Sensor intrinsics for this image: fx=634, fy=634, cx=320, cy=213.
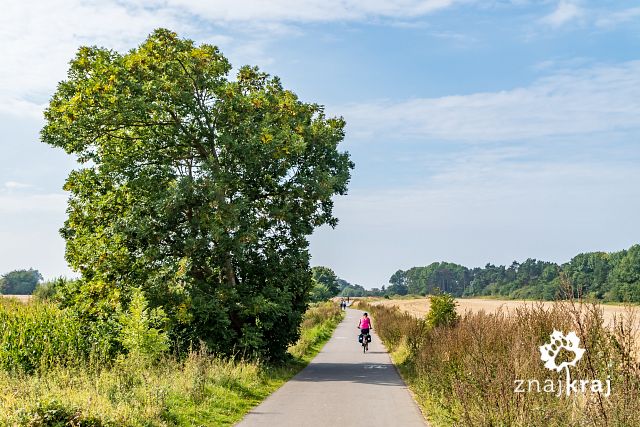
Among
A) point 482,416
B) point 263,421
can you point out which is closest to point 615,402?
point 482,416

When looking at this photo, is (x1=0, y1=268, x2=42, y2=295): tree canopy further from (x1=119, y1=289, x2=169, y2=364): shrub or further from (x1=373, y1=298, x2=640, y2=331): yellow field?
(x1=119, y1=289, x2=169, y2=364): shrub

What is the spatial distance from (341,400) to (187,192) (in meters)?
8.85

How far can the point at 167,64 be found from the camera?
21328 mm

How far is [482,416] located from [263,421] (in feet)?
15.4

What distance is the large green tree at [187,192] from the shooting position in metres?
20.9

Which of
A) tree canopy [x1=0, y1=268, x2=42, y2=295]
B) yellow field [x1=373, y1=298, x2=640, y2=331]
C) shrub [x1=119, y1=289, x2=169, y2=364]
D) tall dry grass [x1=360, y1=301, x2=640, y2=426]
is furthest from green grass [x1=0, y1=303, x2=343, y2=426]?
tree canopy [x1=0, y1=268, x2=42, y2=295]

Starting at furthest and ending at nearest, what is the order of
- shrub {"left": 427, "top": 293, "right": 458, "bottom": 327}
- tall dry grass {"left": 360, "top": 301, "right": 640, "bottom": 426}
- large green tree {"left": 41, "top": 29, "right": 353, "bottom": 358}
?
1. shrub {"left": 427, "top": 293, "right": 458, "bottom": 327}
2. large green tree {"left": 41, "top": 29, "right": 353, "bottom": 358}
3. tall dry grass {"left": 360, "top": 301, "right": 640, "bottom": 426}

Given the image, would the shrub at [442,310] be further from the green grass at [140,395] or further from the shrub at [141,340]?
the shrub at [141,340]

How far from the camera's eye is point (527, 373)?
10602 millimetres

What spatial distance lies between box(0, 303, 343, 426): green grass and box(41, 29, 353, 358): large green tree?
2.97 metres

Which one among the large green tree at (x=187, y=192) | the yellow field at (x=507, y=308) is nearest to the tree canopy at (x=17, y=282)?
the yellow field at (x=507, y=308)

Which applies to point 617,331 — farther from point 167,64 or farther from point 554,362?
point 167,64

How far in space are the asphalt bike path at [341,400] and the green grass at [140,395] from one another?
0.59m

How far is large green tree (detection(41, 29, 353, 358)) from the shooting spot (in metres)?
20.9
